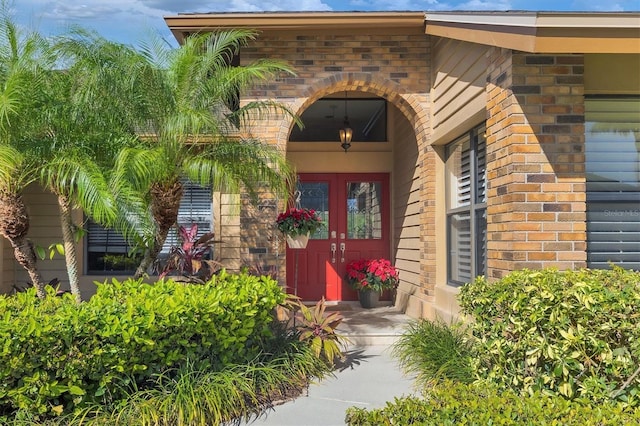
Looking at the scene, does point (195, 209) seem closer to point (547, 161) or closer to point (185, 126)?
point (185, 126)

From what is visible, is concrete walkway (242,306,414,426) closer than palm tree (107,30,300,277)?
Yes

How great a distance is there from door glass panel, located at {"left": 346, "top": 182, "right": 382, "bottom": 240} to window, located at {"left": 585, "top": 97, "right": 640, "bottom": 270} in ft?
14.9

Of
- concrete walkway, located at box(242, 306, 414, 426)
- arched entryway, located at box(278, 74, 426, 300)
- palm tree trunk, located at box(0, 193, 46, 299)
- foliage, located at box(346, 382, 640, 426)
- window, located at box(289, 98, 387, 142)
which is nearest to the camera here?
foliage, located at box(346, 382, 640, 426)

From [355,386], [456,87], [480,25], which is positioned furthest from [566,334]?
[456,87]

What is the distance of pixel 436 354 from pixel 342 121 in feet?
17.5

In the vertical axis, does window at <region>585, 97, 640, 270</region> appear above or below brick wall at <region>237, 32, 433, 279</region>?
below

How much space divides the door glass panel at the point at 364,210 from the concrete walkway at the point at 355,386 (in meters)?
2.55

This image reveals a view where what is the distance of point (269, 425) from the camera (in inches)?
145

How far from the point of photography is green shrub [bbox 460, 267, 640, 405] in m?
2.90

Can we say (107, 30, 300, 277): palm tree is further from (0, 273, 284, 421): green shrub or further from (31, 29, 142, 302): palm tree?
(0, 273, 284, 421): green shrub

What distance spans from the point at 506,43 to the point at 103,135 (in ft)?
12.6

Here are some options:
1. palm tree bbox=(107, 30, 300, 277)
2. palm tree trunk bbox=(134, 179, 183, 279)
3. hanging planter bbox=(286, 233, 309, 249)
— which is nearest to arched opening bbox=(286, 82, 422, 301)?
hanging planter bbox=(286, 233, 309, 249)

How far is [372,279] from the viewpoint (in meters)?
7.86

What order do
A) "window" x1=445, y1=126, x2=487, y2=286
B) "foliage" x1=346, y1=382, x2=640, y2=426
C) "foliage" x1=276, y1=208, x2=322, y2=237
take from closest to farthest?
"foliage" x1=346, y1=382, x2=640, y2=426, "window" x1=445, y1=126, x2=487, y2=286, "foliage" x1=276, y1=208, x2=322, y2=237
